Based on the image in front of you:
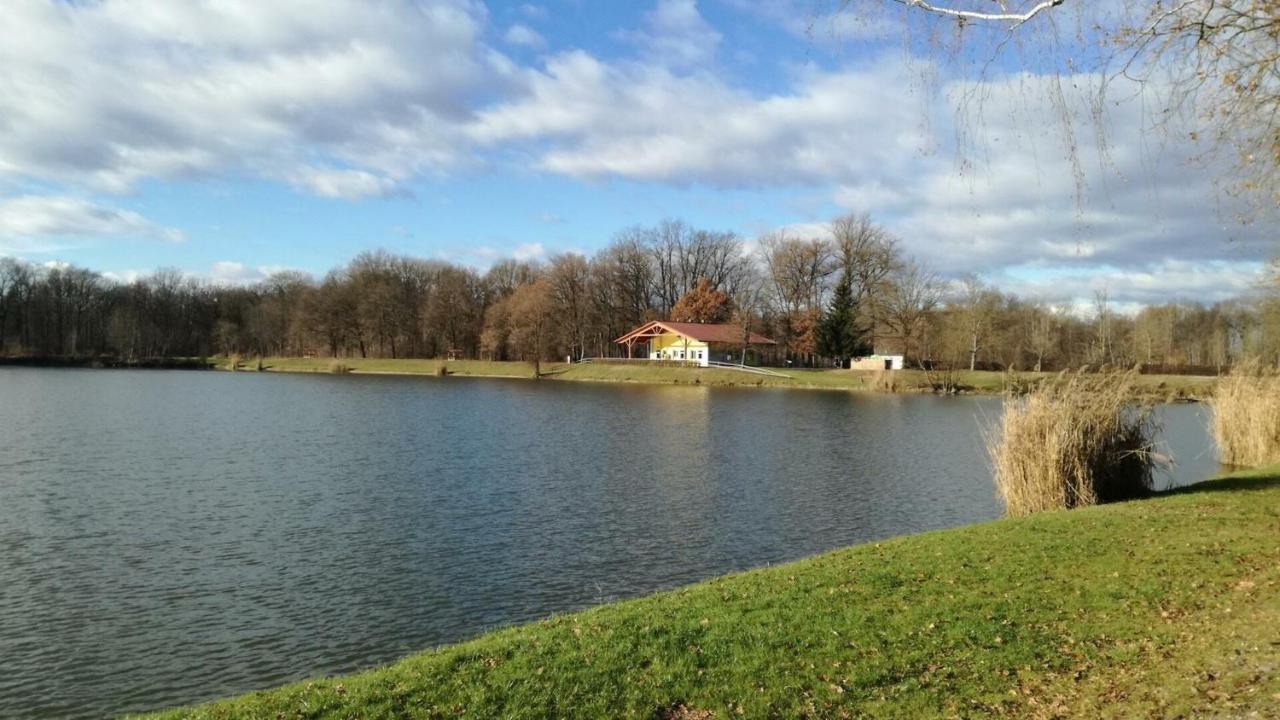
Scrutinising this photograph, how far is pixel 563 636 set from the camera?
823cm

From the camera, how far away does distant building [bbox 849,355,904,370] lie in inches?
3076

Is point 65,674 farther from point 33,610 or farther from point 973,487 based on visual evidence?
point 973,487

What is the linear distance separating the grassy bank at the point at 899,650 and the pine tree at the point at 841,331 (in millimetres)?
74069

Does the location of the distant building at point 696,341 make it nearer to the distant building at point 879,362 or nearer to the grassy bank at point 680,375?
the grassy bank at point 680,375

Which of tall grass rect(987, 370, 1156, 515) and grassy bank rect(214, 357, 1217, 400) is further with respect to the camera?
grassy bank rect(214, 357, 1217, 400)

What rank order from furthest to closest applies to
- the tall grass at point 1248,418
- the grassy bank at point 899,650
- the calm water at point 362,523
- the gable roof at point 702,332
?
the gable roof at point 702,332 < the tall grass at point 1248,418 < the calm water at point 362,523 < the grassy bank at point 899,650

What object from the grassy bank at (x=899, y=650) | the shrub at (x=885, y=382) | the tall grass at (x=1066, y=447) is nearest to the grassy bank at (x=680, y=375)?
the shrub at (x=885, y=382)

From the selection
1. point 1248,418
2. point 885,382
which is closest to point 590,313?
point 885,382

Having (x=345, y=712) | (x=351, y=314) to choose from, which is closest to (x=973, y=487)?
(x=345, y=712)

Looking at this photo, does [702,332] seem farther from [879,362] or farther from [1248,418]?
[1248,418]

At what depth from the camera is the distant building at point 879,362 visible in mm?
78125

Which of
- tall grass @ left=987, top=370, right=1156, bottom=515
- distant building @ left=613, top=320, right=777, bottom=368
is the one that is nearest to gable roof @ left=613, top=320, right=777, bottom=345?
distant building @ left=613, top=320, right=777, bottom=368

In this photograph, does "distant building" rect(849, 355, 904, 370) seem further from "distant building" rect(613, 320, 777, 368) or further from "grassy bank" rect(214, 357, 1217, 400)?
"distant building" rect(613, 320, 777, 368)

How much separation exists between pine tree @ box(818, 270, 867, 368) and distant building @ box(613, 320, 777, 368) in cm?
839
